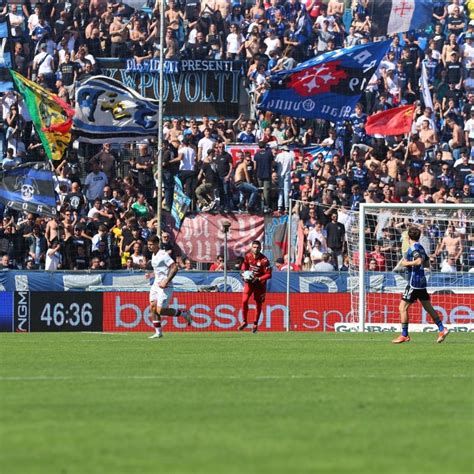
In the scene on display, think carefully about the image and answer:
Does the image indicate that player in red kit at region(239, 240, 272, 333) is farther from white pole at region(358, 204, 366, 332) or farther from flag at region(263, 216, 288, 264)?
flag at region(263, 216, 288, 264)

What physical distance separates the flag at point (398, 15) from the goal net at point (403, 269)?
877 cm

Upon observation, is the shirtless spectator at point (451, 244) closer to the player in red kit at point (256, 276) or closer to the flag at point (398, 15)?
the player in red kit at point (256, 276)

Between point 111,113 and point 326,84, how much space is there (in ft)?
18.3

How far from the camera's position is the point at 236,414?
29.7 ft

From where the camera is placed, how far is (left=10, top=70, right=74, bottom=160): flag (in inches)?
1253

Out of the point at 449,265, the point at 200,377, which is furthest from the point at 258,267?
the point at 200,377

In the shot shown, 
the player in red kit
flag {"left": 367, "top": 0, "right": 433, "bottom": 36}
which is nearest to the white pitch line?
the player in red kit

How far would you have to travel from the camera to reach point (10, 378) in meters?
12.1

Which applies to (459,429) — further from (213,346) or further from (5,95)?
(5,95)

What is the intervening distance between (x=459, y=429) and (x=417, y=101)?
28129mm

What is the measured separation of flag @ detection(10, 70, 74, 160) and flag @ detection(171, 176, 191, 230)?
3.01 meters

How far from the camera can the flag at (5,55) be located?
1361 inches

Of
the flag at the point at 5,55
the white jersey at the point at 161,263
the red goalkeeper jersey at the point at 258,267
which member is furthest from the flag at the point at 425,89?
the white jersey at the point at 161,263

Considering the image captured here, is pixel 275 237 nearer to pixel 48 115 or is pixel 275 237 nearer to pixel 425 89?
pixel 48 115
